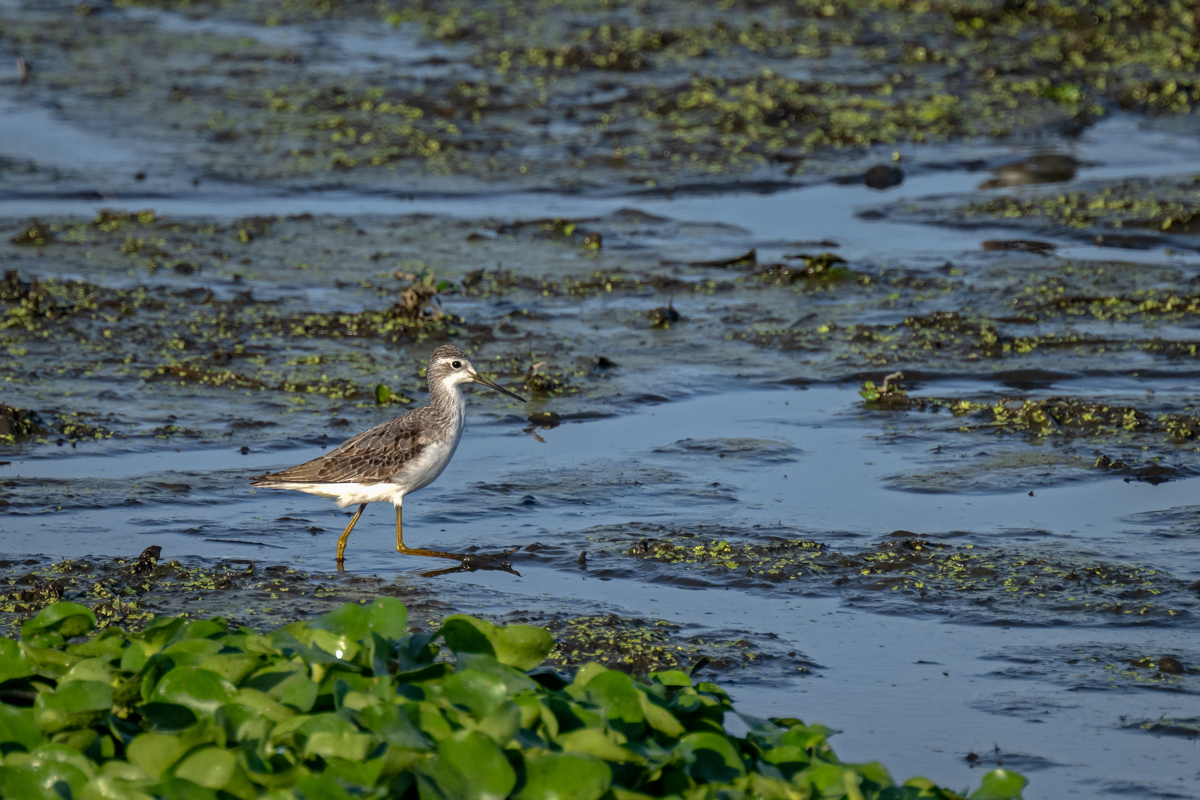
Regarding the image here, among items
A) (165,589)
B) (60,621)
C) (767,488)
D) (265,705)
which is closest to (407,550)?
(165,589)

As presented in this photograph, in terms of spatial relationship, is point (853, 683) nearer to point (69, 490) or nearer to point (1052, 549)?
point (1052, 549)

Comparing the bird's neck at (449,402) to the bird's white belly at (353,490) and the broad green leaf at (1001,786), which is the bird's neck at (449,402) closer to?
the bird's white belly at (353,490)

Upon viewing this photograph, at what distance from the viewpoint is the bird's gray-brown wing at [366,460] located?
6973mm

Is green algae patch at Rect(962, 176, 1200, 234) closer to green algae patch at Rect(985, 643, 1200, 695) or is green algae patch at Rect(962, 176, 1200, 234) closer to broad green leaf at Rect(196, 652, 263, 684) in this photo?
green algae patch at Rect(985, 643, 1200, 695)

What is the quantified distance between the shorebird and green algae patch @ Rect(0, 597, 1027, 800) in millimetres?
2382

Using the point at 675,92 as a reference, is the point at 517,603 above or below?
below

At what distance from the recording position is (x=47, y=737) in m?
4.03

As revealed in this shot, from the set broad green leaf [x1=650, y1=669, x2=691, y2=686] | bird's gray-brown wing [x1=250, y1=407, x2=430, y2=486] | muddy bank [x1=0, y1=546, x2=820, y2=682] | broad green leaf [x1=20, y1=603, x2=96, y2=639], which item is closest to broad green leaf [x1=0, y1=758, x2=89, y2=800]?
broad green leaf [x1=20, y1=603, x2=96, y2=639]

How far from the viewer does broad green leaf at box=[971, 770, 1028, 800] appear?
3816mm

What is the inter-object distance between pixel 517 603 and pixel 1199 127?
454 inches

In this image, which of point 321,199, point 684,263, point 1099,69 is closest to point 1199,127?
point 1099,69

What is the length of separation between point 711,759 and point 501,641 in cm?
81

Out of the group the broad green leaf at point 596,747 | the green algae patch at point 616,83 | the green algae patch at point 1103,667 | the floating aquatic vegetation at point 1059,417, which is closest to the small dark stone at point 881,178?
the green algae patch at point 616,83

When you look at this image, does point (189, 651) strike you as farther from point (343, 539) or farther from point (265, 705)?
point (343, 539)
